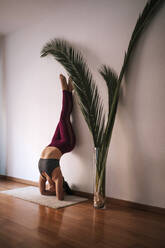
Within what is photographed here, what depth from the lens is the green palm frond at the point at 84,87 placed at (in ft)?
9.48

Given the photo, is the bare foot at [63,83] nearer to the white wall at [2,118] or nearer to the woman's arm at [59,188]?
the woman's arm at [59,188]

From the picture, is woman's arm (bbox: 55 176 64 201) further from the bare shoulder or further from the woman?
the bare shoulder

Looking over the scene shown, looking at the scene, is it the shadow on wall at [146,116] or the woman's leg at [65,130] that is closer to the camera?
the shadow on wall at [146,116]

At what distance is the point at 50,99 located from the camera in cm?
380

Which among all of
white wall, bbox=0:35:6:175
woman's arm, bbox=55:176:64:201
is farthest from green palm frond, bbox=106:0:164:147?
white wall, bbox=0:35:6:175

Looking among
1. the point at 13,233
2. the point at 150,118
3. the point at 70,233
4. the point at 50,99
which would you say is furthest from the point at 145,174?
the point at 50,99

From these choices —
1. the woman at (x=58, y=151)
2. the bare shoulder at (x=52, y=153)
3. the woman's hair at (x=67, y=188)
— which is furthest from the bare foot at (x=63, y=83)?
the woman's hair at (x=67, y=188)

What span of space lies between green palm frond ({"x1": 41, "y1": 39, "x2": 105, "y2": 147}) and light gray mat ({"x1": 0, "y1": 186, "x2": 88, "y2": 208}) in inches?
28.8

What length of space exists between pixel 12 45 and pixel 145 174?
123 inches

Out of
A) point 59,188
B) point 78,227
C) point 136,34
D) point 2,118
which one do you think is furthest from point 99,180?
point 2,118

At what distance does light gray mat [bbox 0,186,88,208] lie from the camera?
9.57ft

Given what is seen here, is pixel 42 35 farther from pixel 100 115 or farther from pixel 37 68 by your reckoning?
pixel 100 115

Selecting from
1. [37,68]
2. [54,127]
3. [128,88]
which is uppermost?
[37,68]

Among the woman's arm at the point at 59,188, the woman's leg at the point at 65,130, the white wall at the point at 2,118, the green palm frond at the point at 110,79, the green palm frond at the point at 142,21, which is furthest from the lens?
the white wall at the point at 2,118
